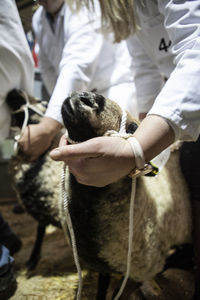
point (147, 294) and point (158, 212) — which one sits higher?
point (158, 212)

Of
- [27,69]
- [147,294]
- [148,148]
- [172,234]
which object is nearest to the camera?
[148,148]

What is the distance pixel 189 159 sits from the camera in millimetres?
900

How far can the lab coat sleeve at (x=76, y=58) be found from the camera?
94 centimetres

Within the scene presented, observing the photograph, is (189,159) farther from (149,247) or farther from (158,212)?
(149,247)

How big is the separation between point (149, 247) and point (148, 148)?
45 cm

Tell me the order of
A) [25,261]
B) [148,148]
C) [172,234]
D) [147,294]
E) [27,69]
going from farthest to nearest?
1. [25,261]
2. [27,69]
3. [172,234]
4. [147,294]
5. [148,148]

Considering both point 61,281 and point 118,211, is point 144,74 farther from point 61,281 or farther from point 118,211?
point 61,281

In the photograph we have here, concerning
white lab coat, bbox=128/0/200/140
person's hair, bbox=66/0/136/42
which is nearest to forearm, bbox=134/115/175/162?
white lab coat, bbox=128/0/200/140

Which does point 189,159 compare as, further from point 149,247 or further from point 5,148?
point 5,148

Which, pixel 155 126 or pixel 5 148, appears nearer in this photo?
pixel 155 126

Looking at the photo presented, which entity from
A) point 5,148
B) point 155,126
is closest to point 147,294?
point 155,126

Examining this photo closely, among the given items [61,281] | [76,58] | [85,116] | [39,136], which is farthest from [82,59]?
[61,281]

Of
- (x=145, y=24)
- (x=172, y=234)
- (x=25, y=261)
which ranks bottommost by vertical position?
(x=25, y=261)

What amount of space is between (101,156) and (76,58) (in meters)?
0.75
